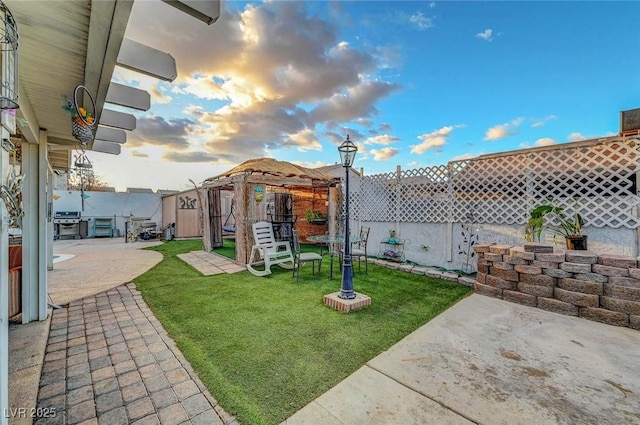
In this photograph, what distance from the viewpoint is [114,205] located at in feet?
39.9

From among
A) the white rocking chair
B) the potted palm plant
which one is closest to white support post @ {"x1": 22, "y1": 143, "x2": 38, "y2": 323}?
the white rocking chair

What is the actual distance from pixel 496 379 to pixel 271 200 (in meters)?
8.37

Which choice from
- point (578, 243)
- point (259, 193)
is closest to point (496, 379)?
point (578, 243)

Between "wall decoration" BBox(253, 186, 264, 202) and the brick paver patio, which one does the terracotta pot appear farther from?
"wall decoration" BBox(253, 186, 264, 202)

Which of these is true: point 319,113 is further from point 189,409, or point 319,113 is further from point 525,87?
point 189,409

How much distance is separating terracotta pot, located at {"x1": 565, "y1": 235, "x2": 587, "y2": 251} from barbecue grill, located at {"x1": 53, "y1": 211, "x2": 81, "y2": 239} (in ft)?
52.2

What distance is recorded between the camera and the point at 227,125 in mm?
7301

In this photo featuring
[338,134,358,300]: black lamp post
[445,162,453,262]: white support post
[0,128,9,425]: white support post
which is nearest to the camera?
[0,128,9,425]: white support post

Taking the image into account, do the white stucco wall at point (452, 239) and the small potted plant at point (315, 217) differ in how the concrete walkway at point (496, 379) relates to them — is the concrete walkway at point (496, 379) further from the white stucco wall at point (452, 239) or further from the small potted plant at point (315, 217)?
the small potted plant at point (315, 217)

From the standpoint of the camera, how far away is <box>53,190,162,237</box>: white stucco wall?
454 inches

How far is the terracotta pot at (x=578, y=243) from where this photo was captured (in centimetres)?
358

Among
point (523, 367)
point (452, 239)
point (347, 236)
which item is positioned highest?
point (347, 236)

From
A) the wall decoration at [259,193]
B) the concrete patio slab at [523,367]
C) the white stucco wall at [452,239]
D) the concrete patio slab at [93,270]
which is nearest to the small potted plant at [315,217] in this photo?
the white stucco wall at [452,239]

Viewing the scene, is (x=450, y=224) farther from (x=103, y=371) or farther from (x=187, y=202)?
(x=187, y=202)
